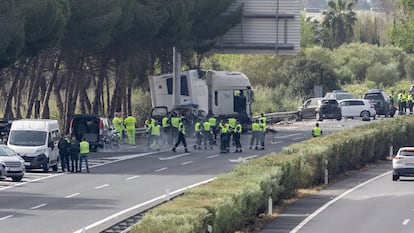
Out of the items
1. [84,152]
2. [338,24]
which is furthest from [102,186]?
[338,24]

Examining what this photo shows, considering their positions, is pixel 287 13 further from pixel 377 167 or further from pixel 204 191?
pixel 204 191

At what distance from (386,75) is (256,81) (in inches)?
772

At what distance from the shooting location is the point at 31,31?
55656mm

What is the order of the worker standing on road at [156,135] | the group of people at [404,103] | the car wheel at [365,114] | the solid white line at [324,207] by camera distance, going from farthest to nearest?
the group of people at [404,103] < the car wheel at [365,114] < the worker standing on road at [156,135] < the solid white line at [324,207]

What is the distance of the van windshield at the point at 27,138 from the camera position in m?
44.5

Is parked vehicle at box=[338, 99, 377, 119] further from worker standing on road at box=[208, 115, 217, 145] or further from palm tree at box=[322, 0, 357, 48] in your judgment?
palm tree at box=[322, 0, 357, 48]

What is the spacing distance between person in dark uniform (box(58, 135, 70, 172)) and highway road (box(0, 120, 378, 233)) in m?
0.93

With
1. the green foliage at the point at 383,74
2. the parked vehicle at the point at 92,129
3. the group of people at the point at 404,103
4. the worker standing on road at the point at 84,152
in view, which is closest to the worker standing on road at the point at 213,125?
the parked vehicle at the point at 92,129

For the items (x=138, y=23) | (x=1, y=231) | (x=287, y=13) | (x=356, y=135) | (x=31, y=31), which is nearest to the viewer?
(x=1, y=231)

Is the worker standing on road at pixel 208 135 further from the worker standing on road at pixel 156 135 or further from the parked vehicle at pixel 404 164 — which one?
the parked vehicle at pixel 404 164

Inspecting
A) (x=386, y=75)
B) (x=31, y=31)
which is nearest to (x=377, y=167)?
(x=31, y=31)

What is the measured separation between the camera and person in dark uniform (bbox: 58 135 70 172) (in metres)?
44.6

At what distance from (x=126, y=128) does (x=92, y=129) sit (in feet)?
21.5

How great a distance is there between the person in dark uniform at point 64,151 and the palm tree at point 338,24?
95131 millimetres
